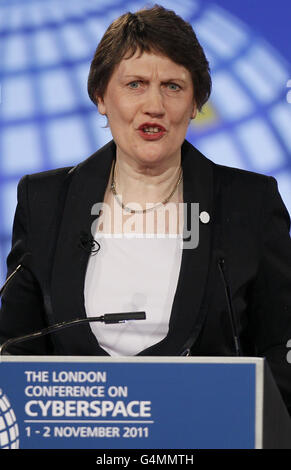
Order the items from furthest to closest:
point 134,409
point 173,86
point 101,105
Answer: point 101,105 → point 173,86 → point 134,409

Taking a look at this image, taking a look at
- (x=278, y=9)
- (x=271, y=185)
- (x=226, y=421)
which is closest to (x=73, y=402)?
(x=226, y=421)

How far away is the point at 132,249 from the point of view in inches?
83.5

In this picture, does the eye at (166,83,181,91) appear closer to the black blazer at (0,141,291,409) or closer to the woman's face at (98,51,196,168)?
the woman's face at (98,51,196,168)

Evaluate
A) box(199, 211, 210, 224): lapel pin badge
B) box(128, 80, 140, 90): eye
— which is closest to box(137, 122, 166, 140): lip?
box(128, 80, 140, 90): eye

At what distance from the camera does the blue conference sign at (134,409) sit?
1.29 m

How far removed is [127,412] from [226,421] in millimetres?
157

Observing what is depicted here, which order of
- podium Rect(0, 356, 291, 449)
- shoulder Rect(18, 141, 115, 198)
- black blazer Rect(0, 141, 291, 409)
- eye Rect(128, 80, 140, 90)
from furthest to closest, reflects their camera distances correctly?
shoulder Rect(18, 141, 115, 198)
eye Rect(128, 80, 140, 90)
black blazer Rect(0, 141, 291, 409)
podium Rect(0, 356, 291, 449)

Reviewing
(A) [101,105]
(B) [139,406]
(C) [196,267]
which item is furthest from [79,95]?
(B) [139,406]

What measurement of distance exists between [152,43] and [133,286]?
0.61 m

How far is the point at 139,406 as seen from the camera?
1.30 metres

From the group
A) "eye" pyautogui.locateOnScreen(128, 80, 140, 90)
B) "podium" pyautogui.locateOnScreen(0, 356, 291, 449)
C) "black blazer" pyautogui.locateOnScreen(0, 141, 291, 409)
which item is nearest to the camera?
"podium" pyautogui.locateOnScreen(0, 356, 291, 449)

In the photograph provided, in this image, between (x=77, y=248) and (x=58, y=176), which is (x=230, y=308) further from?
(x=58, y=176)

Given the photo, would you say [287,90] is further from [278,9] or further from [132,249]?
[132,249]

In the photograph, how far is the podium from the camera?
1.29 meters
